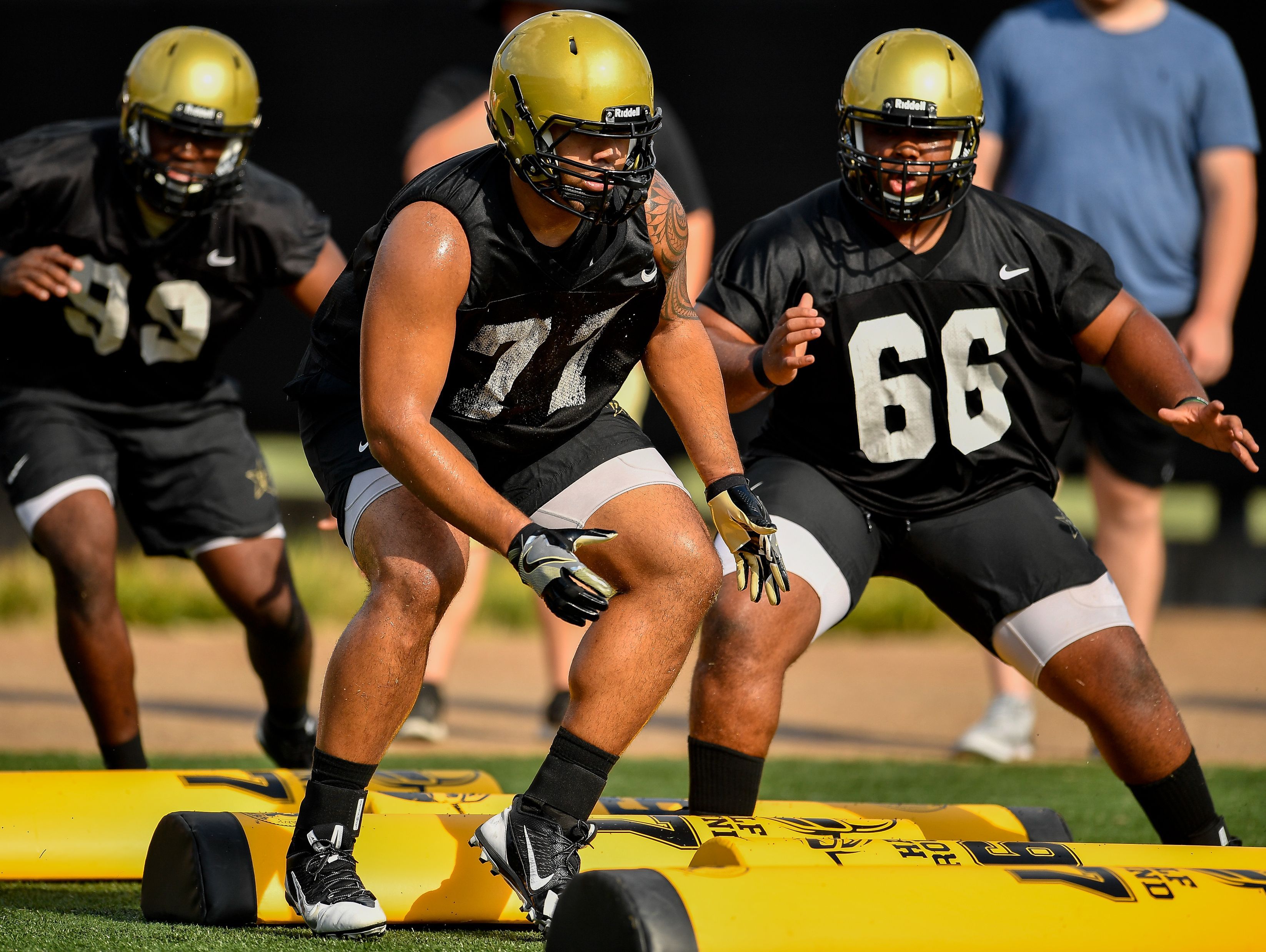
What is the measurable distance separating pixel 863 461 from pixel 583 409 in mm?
861

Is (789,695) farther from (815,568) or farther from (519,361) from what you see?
(519,361)

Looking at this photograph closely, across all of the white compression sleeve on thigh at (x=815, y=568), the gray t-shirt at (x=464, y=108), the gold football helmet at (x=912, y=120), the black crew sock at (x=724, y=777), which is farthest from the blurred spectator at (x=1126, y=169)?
the black crew sock at (x=724, y=777)

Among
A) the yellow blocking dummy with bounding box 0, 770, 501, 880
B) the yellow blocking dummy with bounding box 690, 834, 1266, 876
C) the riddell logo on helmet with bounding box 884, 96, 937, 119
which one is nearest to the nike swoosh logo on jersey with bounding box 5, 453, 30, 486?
the yellow blocking dummy with bounding box 0, 770, 501, 880

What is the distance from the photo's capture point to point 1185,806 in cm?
385

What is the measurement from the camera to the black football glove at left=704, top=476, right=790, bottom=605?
3.46 metres

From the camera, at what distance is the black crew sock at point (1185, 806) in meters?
3.84

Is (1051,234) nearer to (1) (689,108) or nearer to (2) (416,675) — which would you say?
(2) (416,675)

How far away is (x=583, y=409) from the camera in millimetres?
3619

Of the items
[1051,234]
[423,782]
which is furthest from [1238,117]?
[423,782]

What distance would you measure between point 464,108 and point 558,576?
369cm

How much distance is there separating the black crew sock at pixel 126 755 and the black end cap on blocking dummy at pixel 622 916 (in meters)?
2.32

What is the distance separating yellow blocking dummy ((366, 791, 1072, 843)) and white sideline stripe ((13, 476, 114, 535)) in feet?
4.19

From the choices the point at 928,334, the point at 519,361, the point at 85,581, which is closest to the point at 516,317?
the point at 519,361

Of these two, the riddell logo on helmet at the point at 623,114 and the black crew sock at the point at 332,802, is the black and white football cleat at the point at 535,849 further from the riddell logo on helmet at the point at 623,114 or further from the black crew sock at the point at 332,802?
the riddell logo on helmet at the point at 623,114
